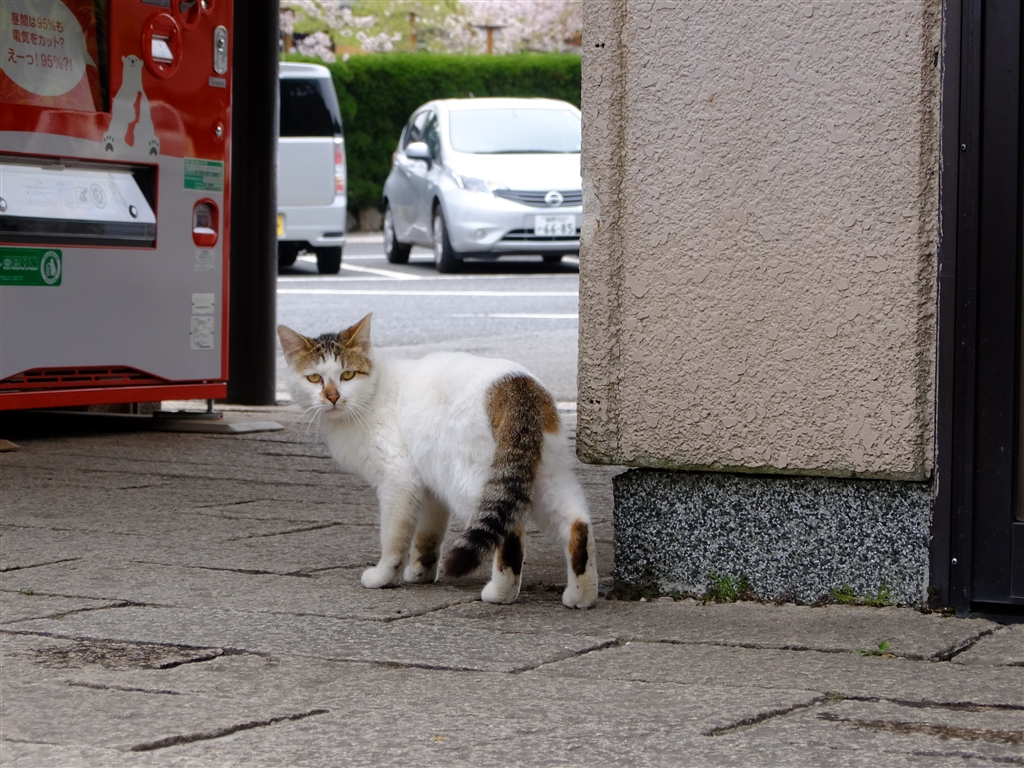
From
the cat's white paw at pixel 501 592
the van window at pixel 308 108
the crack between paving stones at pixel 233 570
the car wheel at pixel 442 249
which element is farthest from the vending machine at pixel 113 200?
the van window at pixel 308 108

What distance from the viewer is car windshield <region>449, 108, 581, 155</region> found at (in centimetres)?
1669

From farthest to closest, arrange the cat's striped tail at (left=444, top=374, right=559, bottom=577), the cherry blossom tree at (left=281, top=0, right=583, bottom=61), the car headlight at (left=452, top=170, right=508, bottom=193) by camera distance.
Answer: the cherry blossom tree at (left=281, top=0, right=583, bottom=61), the car headlight at (left=452, top=170, right=508, bottom=193), the cat's striped tail at (left=444, top=374, right=559, bottom=577)

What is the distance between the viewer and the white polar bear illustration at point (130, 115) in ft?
20.8

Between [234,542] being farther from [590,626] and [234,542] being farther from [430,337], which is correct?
[430,337]

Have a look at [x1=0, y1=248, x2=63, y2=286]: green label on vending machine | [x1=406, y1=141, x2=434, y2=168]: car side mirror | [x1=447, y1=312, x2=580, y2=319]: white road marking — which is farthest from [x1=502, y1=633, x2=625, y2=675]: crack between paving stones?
[x1=406, y1=141, x2=434, y2=168]: car side mirror

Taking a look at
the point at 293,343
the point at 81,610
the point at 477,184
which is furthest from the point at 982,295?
the point at 477,184

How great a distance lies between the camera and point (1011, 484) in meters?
3.41

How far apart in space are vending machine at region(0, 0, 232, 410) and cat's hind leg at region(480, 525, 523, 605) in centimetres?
310

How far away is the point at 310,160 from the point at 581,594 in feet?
46.8

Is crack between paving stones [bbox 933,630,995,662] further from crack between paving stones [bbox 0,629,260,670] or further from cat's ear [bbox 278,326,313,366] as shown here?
cat's ear [bbox 278,326,313,366]

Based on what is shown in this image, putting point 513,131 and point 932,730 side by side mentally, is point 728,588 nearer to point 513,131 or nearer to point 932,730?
point 932,730

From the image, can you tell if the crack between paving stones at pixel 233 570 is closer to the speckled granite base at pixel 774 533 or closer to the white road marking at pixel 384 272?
the speckled granite base at pixel 774 533

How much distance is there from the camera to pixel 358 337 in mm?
4195

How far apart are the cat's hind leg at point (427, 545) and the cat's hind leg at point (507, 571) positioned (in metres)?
0.39
